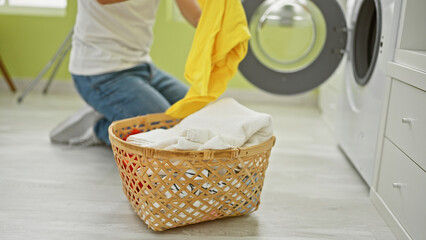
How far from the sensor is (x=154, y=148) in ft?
3.68

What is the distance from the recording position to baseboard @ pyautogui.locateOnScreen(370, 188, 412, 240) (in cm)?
122

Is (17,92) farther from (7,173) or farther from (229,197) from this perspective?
(229,197)

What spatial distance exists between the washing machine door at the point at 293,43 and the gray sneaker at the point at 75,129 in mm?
710

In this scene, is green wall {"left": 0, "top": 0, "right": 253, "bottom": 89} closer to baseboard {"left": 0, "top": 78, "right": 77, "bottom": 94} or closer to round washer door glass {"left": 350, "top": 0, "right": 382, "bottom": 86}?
baseboard {"left": 0, "top": 78, "right": 77, "bottom": 94}

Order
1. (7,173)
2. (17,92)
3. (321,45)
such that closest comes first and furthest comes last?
1. (7,173)
2. (321,45)
3. (17,92)

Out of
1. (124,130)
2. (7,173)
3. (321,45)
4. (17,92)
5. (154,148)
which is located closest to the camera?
(154,148)

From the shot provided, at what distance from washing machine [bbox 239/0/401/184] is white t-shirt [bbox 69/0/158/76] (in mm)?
437

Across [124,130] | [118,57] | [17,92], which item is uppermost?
[118,57]

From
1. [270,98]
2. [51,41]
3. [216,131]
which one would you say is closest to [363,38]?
[216,131]

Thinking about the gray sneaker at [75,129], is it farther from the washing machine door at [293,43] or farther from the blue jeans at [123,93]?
the washing machine door at [293,43]

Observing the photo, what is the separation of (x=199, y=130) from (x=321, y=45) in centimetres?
85

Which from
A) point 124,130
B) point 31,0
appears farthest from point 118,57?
point 31,0

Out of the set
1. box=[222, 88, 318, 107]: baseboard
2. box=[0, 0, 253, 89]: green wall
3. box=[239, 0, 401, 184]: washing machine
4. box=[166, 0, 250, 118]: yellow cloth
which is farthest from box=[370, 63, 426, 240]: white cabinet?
box=[0, 0, 253, 89]: green wall

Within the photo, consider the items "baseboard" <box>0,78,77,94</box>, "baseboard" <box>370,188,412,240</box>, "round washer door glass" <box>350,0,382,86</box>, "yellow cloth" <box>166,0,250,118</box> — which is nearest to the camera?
"baseboard" <box>370,188,412,240</box>
